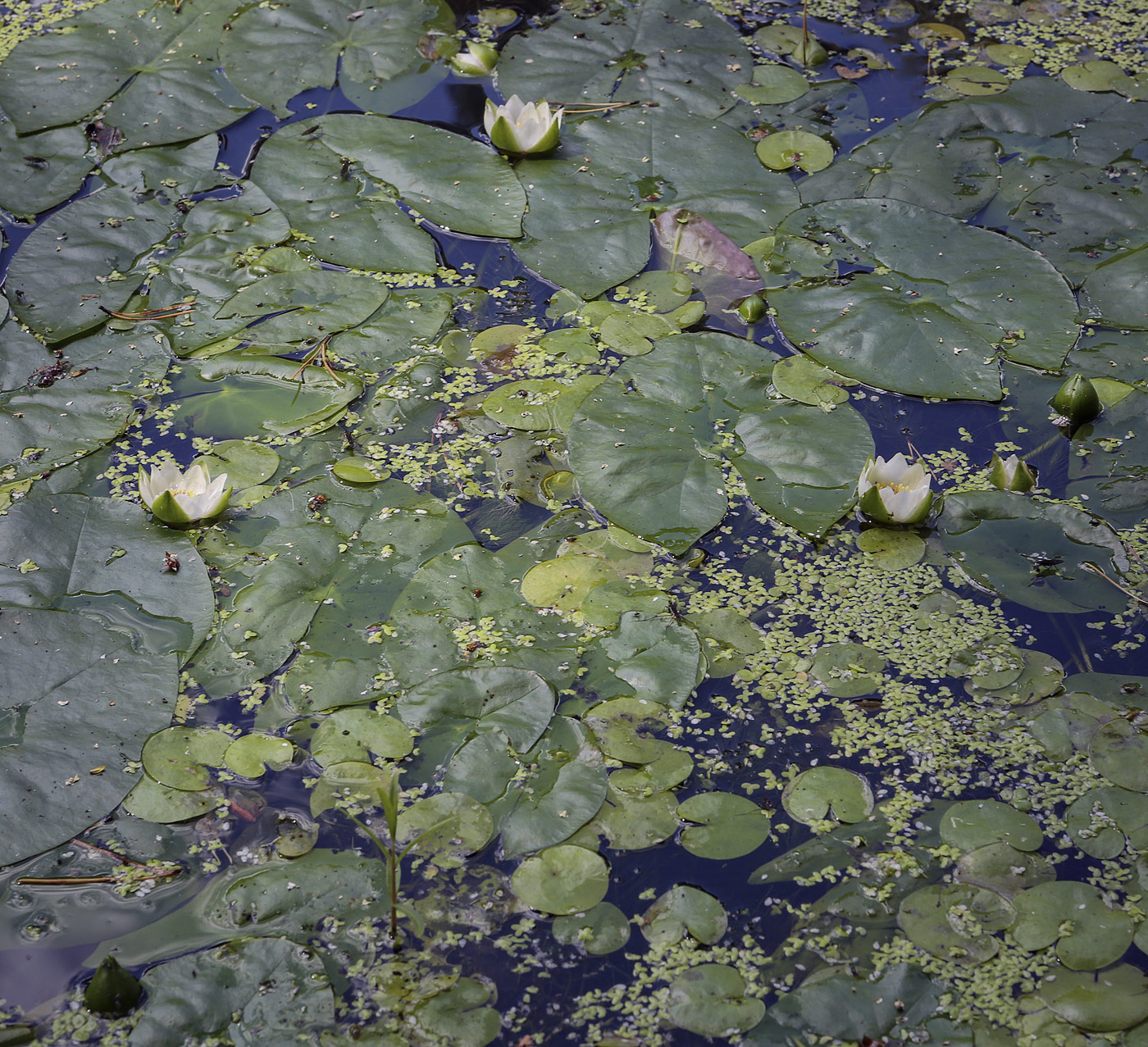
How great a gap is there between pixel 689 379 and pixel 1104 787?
1.49 meters

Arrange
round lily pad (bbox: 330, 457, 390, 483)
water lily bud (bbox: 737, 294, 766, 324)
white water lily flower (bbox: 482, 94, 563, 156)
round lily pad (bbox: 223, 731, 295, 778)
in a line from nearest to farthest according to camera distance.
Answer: round lily pad (bbox: 223, 731, 295, 778), round lily pad (bbox: 330, 457, 390, 483), water lily bud (bbox: 737, 294, 766, 324), white water lily flower (bbox: 482, 94, 563, 156)

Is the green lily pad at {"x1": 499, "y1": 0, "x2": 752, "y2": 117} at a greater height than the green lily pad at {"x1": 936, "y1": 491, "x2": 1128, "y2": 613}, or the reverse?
the green lily pad at {"x1": 499, "y1": 0, "x2": 752, "y2": 117}

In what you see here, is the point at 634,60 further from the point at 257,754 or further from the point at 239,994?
the point at 239,994

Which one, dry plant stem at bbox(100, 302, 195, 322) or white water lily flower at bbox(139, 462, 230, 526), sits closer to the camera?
white water lily flower at bbox(139, 462, 230, 526)

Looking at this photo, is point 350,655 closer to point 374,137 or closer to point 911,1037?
point 911,1037

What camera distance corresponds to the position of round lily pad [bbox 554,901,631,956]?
1846mm

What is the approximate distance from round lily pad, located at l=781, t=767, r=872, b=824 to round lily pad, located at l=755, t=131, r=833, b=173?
2.36 metres

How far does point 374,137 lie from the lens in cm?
354

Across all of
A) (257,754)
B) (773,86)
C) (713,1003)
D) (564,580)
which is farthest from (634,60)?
(713,1003)

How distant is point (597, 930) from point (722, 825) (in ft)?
1.13

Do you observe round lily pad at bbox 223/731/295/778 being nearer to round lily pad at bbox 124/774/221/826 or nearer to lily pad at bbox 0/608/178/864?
round lily pad at bbox 124/774/221/826

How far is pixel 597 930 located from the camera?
1864 mm

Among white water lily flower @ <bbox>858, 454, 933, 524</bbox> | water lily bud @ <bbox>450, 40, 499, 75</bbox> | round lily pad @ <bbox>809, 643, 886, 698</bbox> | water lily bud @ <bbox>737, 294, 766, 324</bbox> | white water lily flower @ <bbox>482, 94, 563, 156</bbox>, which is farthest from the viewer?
water lily bud @ <bbox>450, 40, 499, 75</bbox>

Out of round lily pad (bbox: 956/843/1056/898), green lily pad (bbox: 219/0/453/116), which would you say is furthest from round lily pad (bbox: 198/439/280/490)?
round lily pad (bbox: 956/843/1056/898)
